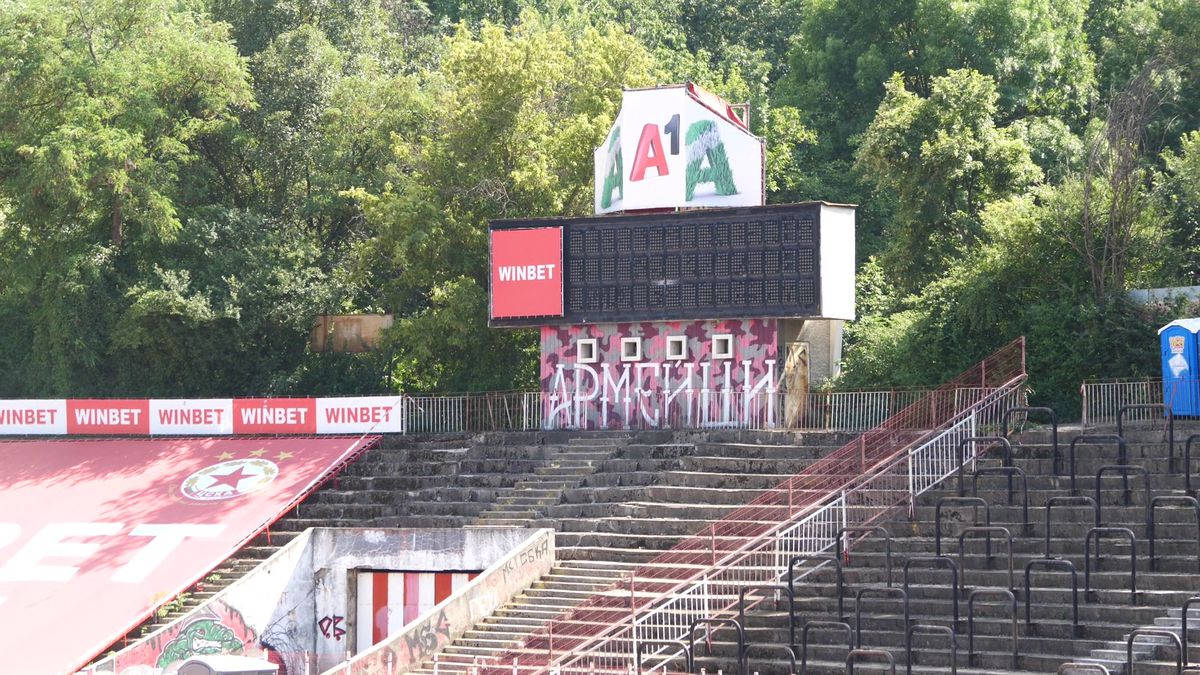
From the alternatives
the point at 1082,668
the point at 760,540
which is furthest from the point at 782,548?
the point at 1082,668

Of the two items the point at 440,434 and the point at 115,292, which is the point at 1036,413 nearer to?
the point at 440,434

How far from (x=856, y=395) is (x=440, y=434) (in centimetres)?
→ 943

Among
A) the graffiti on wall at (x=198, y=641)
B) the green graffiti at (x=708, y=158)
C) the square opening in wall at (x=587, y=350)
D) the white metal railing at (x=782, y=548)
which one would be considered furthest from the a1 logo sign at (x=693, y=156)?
the graffiti on wall at (x=198, y=641)

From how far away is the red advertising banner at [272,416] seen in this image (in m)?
39.2

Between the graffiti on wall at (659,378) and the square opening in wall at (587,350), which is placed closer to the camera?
the graffiti on wall at (659,378)

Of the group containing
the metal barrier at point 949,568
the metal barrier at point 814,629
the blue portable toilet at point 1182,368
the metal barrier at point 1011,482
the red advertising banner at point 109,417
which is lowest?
the metal barrier at point 814,629

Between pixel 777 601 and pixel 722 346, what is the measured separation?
1008 cm

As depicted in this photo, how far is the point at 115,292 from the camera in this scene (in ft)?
149

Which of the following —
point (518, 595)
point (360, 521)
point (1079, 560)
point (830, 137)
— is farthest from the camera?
point (830, 137)

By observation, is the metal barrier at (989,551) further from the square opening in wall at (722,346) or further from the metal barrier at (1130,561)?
the square opening in wall at (722,346)

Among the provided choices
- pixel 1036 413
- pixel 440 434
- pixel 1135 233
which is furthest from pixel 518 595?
pixel 1135 233

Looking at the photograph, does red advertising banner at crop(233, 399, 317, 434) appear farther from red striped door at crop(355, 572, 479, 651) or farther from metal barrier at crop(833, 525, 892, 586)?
A: metal barrier at crop(833, 525, 892, 586)

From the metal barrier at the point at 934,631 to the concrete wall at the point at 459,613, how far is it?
8750mm

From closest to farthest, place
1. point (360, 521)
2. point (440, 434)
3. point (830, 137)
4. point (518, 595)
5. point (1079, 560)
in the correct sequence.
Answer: point (1079, 560) → point (518, 595) → point (360, 521) → point (440, 434) → point (830, 137)
